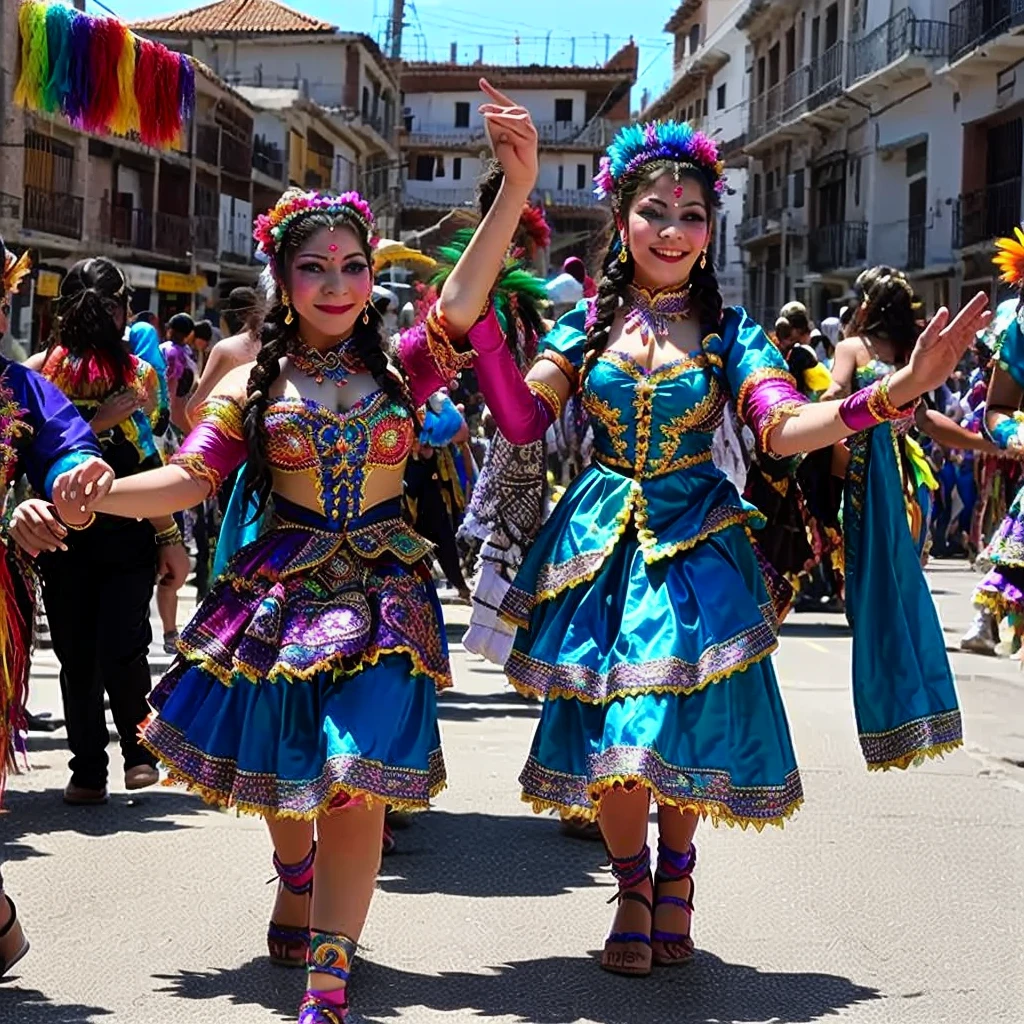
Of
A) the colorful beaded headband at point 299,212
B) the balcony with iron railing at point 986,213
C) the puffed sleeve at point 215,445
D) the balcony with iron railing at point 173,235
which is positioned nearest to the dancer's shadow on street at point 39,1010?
the puffed sleeve at point 215,445

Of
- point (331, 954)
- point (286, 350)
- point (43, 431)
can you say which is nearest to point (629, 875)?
point (331, 954)

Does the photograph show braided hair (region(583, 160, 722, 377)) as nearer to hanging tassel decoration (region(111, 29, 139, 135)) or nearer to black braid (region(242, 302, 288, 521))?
black braid (region(242, 302, 288, 521))

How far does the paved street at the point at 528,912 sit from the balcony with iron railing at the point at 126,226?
40.0 meters

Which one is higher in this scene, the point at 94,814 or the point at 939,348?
the point at 939,348

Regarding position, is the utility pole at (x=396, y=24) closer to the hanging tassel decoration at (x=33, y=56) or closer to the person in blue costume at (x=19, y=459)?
the hanging tassel decoration at (x=33, y=56)

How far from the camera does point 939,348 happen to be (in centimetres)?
439

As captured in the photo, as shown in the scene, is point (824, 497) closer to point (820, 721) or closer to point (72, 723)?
point (72, 723)

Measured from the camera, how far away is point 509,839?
21.1ft

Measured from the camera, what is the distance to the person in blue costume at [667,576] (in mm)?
4648

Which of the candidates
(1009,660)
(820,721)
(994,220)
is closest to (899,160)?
(994,220)

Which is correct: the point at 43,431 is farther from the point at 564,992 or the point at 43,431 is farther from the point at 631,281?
the point at 564,992

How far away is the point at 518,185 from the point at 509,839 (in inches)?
103

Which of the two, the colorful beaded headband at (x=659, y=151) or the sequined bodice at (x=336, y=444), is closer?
the sequined bodice at (x=336, y=444)

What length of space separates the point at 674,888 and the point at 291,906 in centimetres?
99
